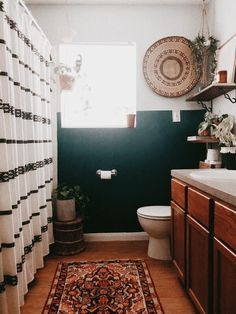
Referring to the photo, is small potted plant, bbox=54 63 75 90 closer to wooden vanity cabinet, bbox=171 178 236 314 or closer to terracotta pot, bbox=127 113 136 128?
terracotta pot, bbox=127 113 136 128

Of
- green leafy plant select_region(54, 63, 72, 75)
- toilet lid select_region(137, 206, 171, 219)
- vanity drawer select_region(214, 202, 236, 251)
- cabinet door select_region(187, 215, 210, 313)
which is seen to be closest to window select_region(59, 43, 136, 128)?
green leafy plant select_region(54, 63, 72, 75)

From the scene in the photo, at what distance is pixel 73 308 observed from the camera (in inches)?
72.6

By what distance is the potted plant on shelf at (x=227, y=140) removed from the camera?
215 cm

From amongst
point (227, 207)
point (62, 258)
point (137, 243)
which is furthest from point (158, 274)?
point (227, 207)

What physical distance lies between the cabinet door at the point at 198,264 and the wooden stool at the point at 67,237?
1.27m

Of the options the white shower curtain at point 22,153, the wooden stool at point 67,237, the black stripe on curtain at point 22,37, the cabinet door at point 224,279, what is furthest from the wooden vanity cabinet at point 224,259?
the wooden stool at point 67,237

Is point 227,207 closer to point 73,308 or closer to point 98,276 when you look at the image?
point 73,308

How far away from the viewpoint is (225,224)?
4.12 ft

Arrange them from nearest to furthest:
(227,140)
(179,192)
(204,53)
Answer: (179,192) < (227,140) < (204,53)

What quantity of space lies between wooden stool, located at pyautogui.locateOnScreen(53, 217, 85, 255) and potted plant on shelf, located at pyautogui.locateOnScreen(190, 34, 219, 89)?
1.86 meters

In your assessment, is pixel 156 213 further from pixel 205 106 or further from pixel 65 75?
pixel 65 75

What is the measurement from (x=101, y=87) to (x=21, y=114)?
143 cm

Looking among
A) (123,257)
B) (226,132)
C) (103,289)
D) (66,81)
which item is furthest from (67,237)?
(226,132)

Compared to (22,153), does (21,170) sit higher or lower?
lower
